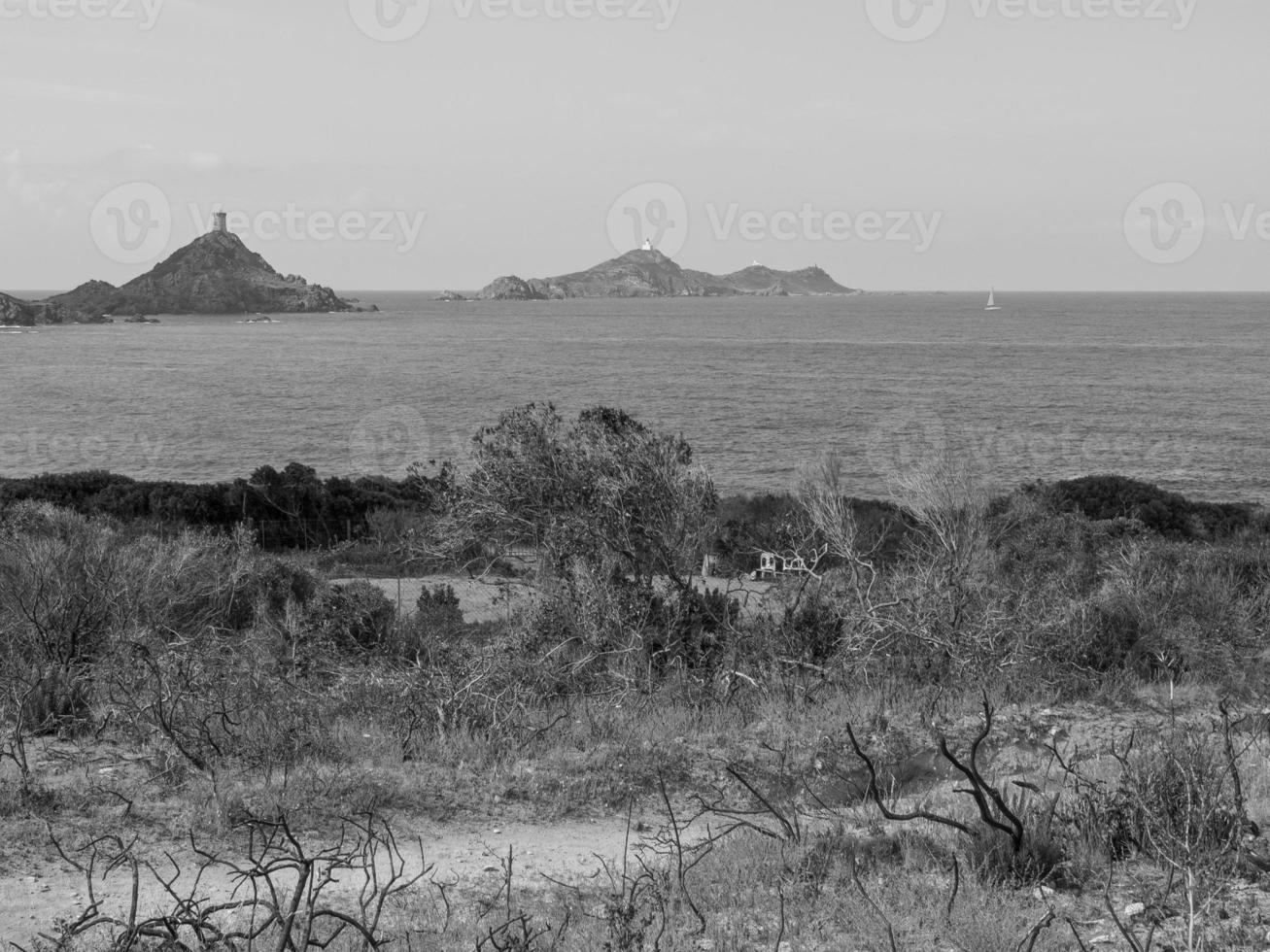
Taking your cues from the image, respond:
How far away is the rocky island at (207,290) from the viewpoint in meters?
160

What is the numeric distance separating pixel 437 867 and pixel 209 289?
180 m

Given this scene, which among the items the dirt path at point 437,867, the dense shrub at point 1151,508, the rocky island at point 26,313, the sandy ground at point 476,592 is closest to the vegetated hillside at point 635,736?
the dirt path at point 437,867

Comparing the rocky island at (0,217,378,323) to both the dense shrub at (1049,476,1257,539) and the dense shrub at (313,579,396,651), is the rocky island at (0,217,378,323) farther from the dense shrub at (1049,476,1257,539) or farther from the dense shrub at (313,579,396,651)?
the dense shrub at (313,579,396,651)

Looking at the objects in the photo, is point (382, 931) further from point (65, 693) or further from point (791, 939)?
point (65, 693)

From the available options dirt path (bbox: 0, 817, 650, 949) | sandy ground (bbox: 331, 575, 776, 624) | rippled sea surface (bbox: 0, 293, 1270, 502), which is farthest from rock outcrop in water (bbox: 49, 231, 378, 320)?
dirt path (bbox: 0, 817, 650, 949)

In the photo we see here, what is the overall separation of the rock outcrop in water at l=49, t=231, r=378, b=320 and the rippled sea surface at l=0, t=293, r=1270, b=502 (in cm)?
4126

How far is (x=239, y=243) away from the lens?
189m

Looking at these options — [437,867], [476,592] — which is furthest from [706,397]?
[437,867]

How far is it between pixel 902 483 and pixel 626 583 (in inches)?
201

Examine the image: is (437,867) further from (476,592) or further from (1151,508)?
(1151,508)

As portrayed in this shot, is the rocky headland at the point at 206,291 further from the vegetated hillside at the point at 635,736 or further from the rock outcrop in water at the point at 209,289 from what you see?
the vegetated hillside at the point at 635,736

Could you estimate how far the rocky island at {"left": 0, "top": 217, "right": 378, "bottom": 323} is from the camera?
16012cm

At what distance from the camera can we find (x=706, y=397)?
201 feet

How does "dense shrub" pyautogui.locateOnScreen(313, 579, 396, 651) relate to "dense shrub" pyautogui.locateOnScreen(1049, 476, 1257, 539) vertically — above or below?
above
